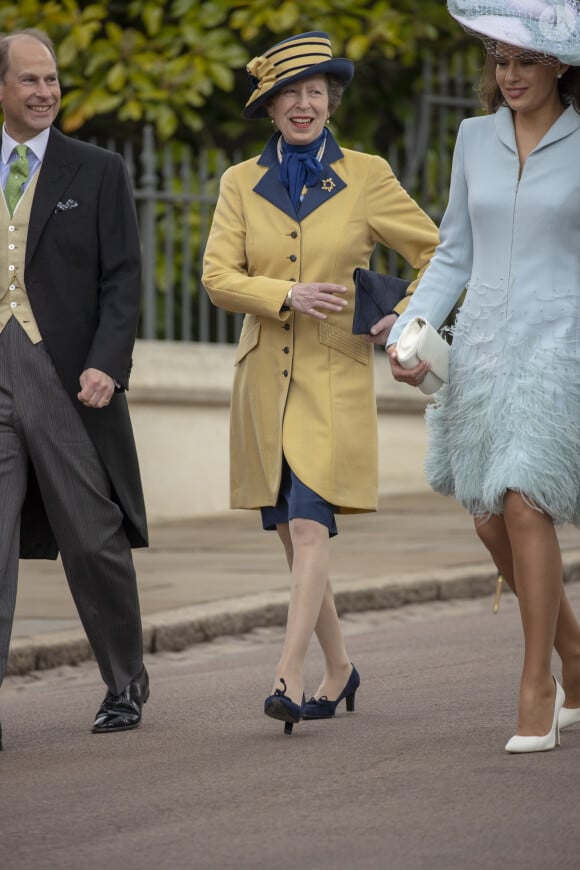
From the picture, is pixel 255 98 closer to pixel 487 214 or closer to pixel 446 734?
pixel 487 214

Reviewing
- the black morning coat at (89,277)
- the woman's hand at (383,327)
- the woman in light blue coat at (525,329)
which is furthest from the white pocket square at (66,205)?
the woman in light blue coat at (525,329)

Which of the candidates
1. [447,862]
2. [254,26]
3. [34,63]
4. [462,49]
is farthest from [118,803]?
[462,49]

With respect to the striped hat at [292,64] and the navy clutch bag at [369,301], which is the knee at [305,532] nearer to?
the navy clutch bag at [369,301]

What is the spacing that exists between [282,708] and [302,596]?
1.15 ft

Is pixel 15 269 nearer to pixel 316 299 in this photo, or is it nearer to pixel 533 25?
pixel 316 299

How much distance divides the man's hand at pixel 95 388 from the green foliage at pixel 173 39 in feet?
22.1

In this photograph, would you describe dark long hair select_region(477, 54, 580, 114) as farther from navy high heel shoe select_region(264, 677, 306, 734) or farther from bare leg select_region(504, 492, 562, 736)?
navy high heel shoe select_region(264, 677, 306, 734)

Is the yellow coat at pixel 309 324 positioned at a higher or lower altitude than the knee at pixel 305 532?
higher

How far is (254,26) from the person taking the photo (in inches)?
486

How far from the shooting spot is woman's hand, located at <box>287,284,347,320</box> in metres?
5.72

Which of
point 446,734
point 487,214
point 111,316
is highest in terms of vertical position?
point 487,214

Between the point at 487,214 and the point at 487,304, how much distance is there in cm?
24

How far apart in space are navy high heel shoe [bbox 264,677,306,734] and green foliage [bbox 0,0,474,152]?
718 centimetres

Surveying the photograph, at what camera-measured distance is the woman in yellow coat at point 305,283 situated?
5859 mm
